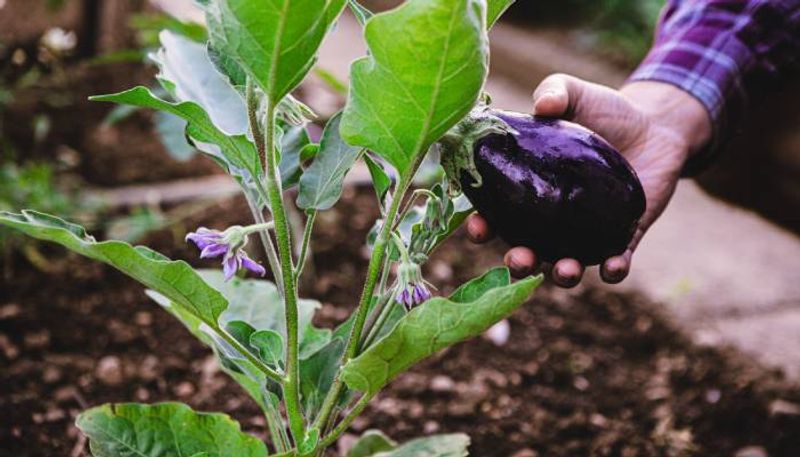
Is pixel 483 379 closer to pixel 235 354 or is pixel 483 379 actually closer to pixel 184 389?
pixel 184 389

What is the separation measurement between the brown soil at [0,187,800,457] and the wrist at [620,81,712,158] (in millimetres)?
434

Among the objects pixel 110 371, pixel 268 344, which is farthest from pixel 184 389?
pixel 268 344

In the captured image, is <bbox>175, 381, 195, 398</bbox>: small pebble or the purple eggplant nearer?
the purple eggplant

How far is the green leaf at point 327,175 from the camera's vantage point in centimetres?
84

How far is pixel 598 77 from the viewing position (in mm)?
3393

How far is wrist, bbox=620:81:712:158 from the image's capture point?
140cm

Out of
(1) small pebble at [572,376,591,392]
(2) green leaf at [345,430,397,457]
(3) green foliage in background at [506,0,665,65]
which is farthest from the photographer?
(3) green foliage in background at [506,0,665,65]

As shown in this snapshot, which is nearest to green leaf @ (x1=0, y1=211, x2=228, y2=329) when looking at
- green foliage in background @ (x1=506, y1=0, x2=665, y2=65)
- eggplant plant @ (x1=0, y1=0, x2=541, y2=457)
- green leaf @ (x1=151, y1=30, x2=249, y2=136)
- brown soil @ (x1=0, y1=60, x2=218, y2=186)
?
eggplant plant @ (x1=0, y1=0, x2=541, y2=457)

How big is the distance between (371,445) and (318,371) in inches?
7.2

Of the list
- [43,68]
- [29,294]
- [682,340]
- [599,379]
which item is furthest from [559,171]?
[43,68]

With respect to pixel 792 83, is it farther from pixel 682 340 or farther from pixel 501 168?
pixel 501 168

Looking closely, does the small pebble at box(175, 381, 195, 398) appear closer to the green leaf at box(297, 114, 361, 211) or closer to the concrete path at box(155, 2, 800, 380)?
the green leaf at box(297, 114, 361, 211)

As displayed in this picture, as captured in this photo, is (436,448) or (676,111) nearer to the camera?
(436,448)

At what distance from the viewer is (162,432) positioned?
3.15ft
